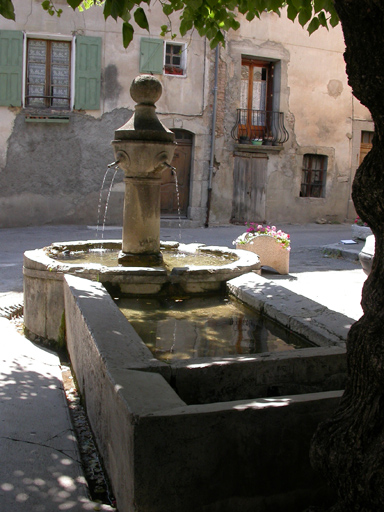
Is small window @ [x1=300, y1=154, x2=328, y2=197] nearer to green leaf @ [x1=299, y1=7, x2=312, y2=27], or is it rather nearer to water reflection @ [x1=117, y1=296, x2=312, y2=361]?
green leaf @ [x1=299, y1=7, x2=312, y2=27]

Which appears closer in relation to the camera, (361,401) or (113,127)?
(361,401)

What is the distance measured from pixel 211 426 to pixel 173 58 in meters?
14.7

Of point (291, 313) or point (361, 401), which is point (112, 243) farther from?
point (361, 401)

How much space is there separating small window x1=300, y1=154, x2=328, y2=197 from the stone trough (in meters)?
15.0

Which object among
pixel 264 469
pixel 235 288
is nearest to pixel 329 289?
pixel 235 288

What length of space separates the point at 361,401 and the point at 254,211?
15017 mm

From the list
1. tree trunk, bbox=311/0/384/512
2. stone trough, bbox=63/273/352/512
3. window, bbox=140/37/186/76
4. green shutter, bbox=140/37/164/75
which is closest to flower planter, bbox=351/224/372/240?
window, bbox=140/37/186/76

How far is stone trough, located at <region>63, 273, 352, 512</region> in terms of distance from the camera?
7.40 ft

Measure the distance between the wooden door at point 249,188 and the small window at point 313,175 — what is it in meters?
1.57

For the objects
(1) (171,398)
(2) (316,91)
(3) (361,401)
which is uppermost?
(2) (316,91)

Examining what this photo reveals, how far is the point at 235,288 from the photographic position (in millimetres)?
5199

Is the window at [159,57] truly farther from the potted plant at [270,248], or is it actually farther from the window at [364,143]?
the potted plant at [270,248]

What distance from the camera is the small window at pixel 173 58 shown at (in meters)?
15.5

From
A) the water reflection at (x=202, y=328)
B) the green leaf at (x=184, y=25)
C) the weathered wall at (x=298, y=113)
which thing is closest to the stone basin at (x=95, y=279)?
the water reflection at (x=202, y=328)
